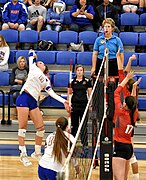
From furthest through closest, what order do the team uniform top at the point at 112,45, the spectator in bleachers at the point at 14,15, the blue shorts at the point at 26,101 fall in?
the spectator in bleachers at the point at 14,15 < the team uniform top at the point at 112,45 < the blue shorts at the point at 26,101

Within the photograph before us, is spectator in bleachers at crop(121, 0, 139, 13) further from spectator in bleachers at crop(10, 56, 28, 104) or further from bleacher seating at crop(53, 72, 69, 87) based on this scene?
spectator in bleachers at crop(10, 56, 28, 104)

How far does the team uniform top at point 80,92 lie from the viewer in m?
10.3

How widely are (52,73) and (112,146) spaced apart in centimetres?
504

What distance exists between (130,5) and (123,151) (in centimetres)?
734

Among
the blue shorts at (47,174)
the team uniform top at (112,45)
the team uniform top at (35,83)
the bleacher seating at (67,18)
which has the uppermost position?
the bleacher seating at (67,18)

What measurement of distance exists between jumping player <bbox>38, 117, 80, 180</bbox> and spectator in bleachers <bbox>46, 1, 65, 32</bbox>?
7.27m

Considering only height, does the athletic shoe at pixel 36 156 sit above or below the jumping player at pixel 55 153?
below

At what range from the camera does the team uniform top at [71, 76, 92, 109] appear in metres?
10.3

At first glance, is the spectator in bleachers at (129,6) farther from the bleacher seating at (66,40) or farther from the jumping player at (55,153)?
the jumping player at (55,153)

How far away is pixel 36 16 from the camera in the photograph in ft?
47.1

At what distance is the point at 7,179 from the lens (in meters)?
9.05

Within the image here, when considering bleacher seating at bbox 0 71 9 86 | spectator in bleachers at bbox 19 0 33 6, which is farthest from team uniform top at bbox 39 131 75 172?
spectator in bleachers at bbox 19 0 33 6

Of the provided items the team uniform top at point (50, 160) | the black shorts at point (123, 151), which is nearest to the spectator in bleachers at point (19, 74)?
the black shorts at point (123, 151)

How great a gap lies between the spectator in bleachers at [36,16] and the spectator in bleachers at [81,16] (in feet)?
2.54
